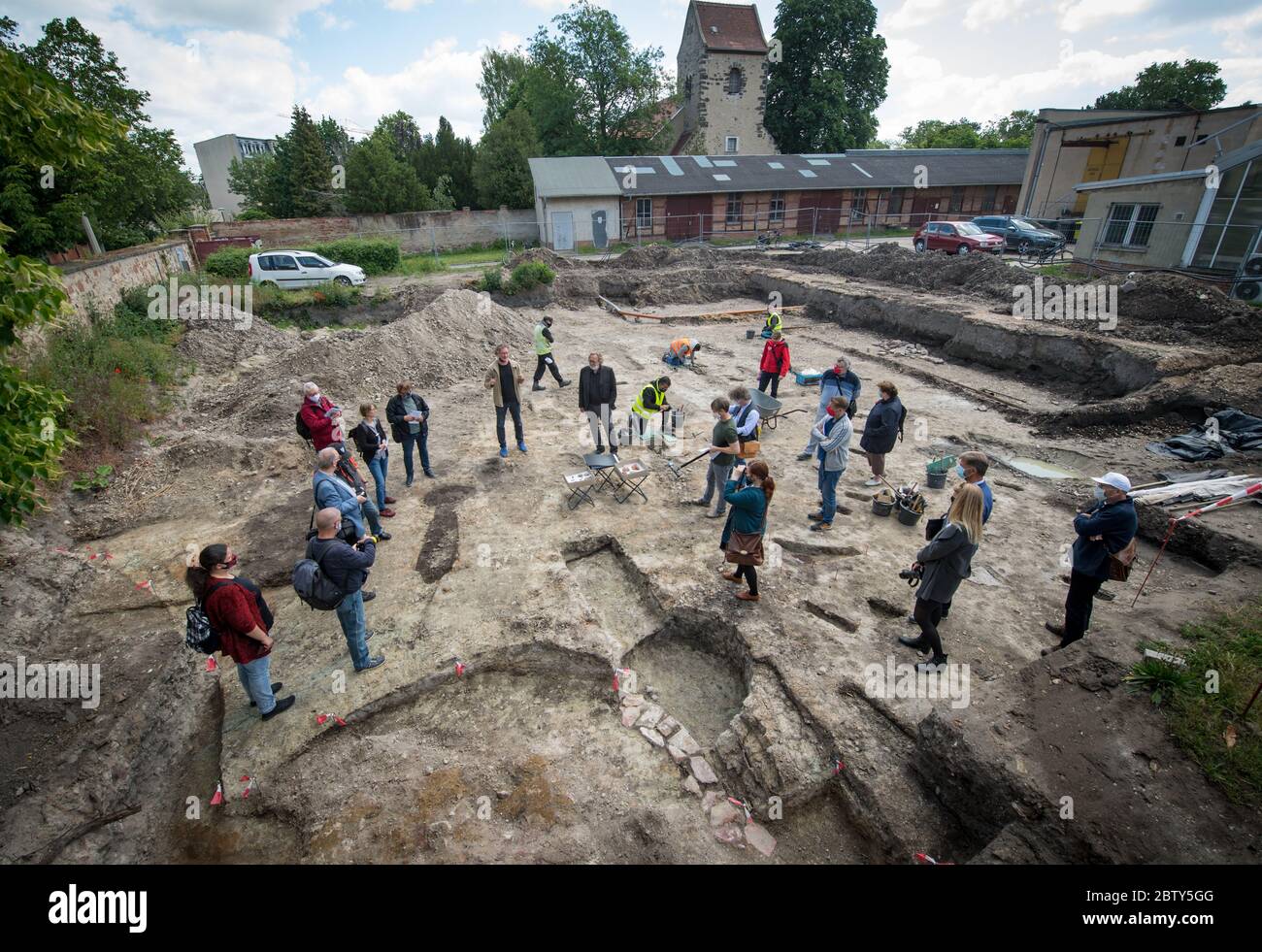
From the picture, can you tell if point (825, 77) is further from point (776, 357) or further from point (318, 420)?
point (318, 420)

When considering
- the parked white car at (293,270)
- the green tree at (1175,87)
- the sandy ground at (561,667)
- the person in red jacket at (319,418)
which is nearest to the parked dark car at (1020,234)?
the sandy ground at (561,667)

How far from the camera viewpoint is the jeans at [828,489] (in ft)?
24.6

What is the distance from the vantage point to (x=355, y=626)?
5.20 meters

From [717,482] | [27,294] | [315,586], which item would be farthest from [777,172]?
[27,294]

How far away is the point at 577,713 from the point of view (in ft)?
17.2

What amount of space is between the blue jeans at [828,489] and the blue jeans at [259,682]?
6.49 metres

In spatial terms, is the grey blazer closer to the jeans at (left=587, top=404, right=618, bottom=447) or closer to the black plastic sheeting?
the jeans at (left=587, top=404, right=618, bottom=447)

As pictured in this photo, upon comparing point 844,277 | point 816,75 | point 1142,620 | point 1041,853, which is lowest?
point 1041,853

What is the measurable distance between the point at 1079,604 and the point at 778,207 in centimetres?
3515

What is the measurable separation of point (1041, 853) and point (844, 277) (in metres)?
23.5

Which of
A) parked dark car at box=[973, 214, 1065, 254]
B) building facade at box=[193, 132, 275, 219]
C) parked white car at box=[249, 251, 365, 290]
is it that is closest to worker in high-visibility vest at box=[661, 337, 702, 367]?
parked white car at box=[249, 251, 365, 290]
